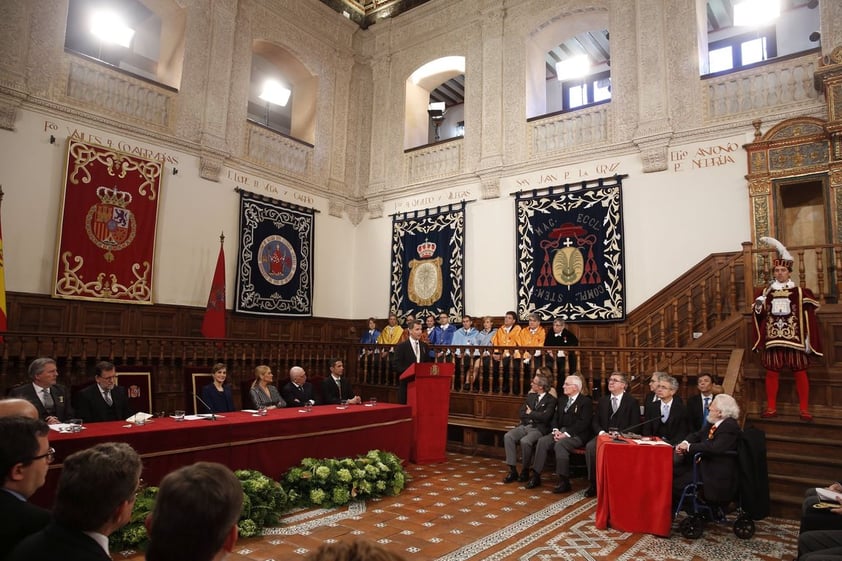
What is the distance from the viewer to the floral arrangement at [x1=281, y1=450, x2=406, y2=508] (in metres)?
4.31

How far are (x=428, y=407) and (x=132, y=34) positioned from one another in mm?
9197

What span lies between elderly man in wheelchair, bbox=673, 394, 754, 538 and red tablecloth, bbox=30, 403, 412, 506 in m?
2.68

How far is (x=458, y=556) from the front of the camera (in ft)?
11.1

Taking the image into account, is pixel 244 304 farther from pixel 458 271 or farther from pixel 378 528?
pixel 378 528

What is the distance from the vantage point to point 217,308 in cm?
838

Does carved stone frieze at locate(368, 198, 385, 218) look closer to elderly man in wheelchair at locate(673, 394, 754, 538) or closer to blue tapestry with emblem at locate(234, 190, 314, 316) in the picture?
blue tapestry with emblem at locate(234, 190, 314, 316)

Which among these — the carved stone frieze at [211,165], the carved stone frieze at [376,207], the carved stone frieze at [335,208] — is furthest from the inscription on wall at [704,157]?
the carved stone frieze at [211,165]

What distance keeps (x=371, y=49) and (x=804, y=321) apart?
9690 millimetres

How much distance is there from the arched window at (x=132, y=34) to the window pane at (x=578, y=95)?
776 cm

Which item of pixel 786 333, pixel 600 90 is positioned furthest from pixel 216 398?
→ pixel 600 90

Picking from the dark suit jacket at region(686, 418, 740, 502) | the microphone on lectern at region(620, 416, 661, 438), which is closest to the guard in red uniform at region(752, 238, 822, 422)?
the microphone on lectern at region(620, 416, 661, 438)

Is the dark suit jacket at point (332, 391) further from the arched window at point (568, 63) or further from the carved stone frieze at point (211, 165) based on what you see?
the arched window at point (568, 63)

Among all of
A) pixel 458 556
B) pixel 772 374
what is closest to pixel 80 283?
pixel 458 556

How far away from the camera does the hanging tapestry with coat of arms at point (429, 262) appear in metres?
9.87
